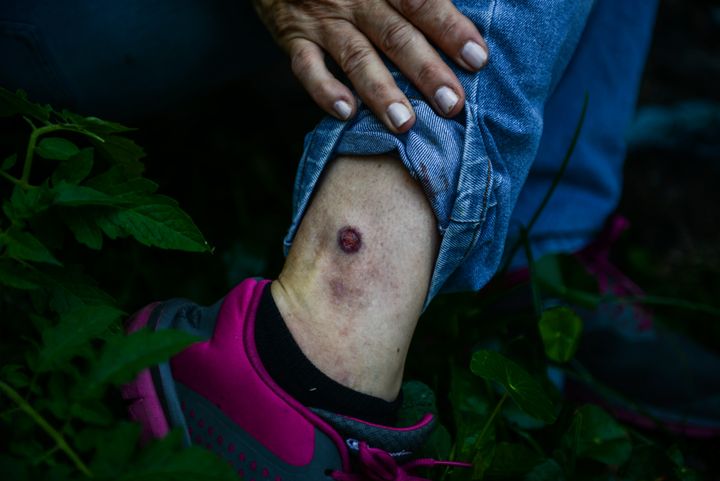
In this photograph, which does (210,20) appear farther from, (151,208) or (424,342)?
(424,342)

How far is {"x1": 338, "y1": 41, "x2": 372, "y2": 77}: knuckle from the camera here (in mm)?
1142

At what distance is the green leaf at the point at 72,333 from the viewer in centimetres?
81

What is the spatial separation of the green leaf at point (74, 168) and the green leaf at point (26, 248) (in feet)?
0.29

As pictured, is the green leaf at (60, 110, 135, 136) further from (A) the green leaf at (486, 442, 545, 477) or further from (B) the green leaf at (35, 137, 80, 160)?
(A) the green leaf at (486, 442, 545, 477)

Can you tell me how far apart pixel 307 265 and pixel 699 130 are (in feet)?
6.07

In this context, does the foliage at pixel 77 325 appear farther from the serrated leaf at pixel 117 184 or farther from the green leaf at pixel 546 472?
the green leaf at pixel 546 472

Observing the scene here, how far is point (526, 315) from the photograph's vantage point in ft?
4.84

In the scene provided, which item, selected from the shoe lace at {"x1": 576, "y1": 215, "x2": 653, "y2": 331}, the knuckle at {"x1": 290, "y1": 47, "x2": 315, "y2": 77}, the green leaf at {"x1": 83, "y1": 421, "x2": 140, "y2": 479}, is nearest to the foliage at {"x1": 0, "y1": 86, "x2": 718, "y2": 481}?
the green leaf at {"x1": 83, "y1": 421, "x2": 140, "y2": 479}

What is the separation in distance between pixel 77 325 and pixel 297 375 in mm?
310

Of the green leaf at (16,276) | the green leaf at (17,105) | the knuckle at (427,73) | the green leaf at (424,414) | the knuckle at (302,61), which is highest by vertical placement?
the green leaf at (17,105)

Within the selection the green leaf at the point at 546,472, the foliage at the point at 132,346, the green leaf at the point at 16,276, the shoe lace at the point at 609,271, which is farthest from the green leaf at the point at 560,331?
the green leaf at the point at 16,276

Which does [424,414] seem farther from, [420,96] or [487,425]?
[420,96]

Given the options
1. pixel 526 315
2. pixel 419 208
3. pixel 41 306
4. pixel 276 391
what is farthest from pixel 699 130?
pixel 41 306

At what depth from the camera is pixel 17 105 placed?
3.14ft
